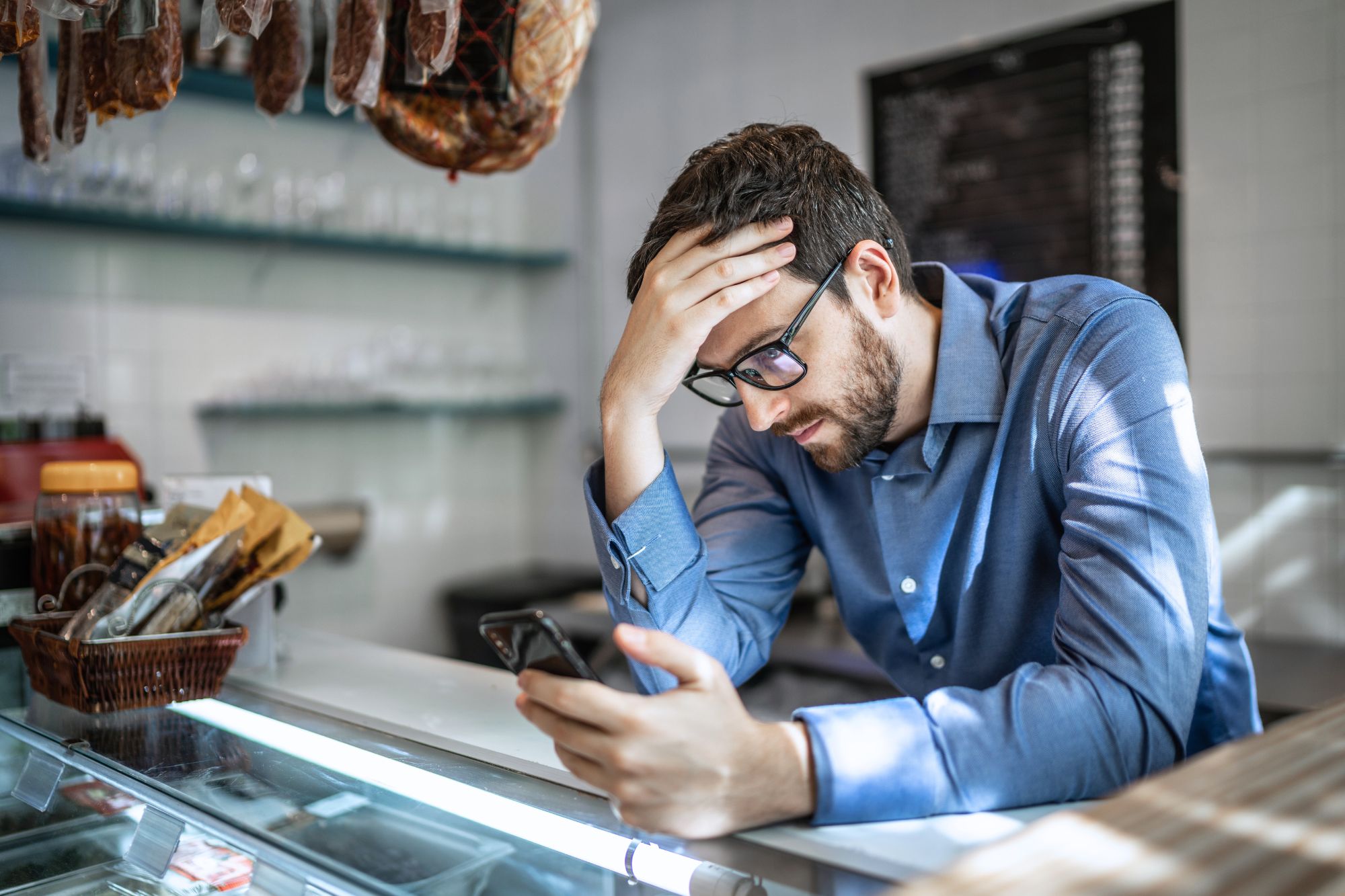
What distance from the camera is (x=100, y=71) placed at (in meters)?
1.34

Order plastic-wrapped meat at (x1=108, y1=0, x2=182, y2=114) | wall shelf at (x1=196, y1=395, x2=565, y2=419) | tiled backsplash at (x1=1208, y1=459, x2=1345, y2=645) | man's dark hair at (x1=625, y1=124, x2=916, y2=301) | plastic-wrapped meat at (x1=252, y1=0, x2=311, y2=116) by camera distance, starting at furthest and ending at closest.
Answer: wall shelf at (x1=196, y1=395, x2=565, y2=419) → tiled backsplash at (x1=1208, y1=459, x2=1345, y2=645) → plastic-wrapped meat at (x1=252, y1=0, x2=311, y2=116) → plastic-wrapped meat at (x1=108, y1=0, x2=182, y2=114) → man's dark hair at (x1=625, y1=124, x2=916, y2=301)

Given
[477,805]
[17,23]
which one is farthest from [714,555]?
[17,23]

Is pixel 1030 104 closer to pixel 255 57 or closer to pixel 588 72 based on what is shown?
pixel 588 72

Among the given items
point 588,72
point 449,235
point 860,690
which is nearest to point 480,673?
point 860,690

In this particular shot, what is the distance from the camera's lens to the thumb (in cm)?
75

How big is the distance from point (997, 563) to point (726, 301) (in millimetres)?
450

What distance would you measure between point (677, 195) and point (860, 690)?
189 centimetres

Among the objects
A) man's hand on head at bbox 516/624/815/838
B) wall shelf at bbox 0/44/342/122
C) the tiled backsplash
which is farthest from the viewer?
wall shelf at bbox 0/44/342/122

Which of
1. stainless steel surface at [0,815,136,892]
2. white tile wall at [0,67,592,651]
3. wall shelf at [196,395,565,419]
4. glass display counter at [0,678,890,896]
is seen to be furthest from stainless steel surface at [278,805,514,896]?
wall shelf at [196,395,565,419]

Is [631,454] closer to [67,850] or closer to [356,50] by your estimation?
[356,50]

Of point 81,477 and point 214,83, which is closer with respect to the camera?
point 81,477

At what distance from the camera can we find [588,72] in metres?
4.22

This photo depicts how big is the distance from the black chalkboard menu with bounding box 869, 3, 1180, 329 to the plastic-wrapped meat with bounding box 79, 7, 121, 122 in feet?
7.80

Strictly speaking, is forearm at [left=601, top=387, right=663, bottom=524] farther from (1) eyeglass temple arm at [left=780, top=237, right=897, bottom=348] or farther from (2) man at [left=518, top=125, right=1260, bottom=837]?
(1) eyeglass temple arm at [left=780, top=237, right=897, bottom=348]
